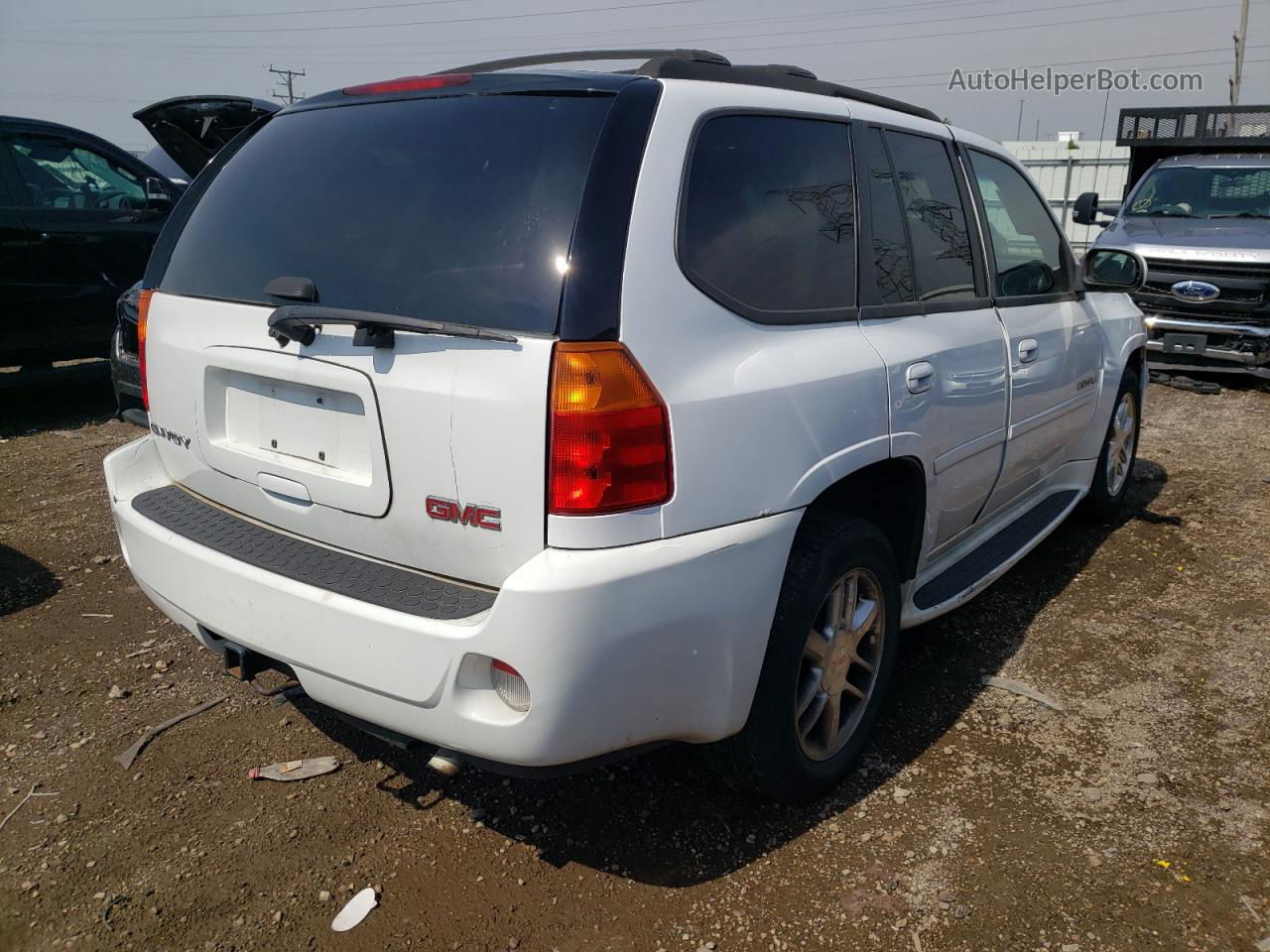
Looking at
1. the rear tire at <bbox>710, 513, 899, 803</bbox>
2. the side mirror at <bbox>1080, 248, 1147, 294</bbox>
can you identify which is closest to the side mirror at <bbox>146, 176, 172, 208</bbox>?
the side mirror at <bbox>1080, 248, 1147, 294</bbox>

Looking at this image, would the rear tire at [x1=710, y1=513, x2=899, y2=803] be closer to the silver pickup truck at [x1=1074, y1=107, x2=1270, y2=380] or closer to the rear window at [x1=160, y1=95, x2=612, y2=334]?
the rear window at [x1=160, y1=95, x2=612, y2=334]

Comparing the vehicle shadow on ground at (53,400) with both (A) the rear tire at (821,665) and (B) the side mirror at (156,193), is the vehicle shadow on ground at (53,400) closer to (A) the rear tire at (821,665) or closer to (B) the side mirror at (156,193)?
(B) the side mirror at (156,193)

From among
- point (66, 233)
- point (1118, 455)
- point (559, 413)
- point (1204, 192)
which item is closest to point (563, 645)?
point (559, 413)

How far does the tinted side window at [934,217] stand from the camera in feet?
9.93

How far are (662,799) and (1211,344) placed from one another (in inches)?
313

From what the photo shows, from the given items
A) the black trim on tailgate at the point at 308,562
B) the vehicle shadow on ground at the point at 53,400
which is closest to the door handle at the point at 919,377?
the black trim on tailgate at the point at 308,562

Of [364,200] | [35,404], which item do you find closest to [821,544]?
[364,200]

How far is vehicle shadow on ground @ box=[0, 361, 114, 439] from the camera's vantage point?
22.5 ft

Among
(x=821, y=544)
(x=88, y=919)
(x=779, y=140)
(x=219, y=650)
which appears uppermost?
(x=779, y=140)

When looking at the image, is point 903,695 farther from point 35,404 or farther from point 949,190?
point 35,404

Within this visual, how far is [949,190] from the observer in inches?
130

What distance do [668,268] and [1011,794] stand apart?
1.83 meters

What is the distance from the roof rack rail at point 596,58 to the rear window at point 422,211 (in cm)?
30

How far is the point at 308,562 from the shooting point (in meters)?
2.30
